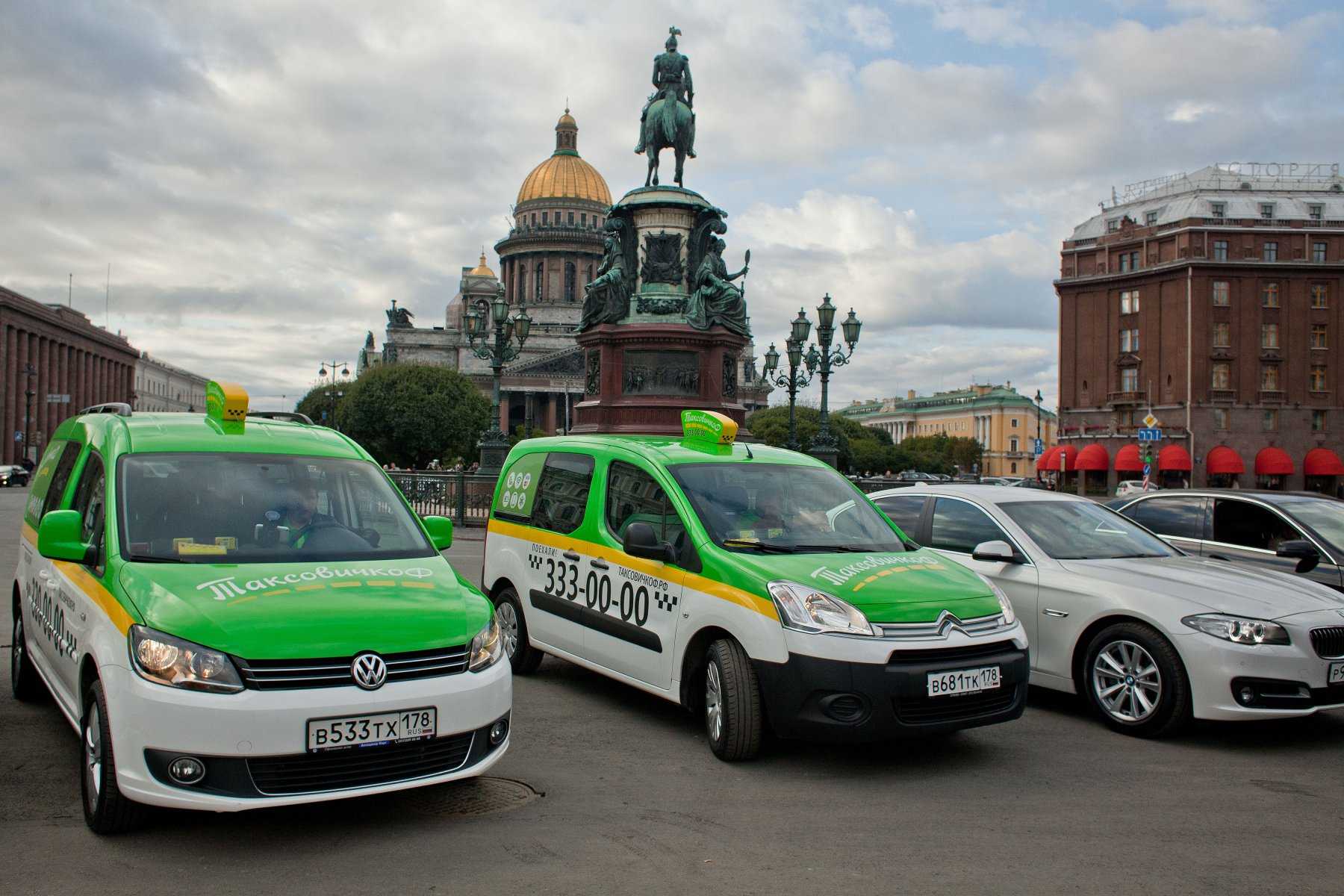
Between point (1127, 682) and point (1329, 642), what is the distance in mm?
1157

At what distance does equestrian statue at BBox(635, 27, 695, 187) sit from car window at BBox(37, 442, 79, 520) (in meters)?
21.0

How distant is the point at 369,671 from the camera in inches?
177

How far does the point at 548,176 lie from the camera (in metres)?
121

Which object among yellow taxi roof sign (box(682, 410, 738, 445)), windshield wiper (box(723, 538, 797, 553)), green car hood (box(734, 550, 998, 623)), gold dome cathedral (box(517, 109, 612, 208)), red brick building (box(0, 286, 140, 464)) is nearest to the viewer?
green car hood (box(734, 550, 998, 623))

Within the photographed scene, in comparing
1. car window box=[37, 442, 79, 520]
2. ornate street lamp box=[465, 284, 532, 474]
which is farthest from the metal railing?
car window box=[37, 442, 79, 520]

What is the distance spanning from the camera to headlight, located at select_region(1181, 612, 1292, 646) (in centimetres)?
644

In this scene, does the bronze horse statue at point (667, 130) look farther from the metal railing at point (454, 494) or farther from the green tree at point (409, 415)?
the green tree at point (409, 415)

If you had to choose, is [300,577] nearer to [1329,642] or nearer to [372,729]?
[372,729]

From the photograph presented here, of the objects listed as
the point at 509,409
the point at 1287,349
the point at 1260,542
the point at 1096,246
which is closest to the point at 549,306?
the point at 509,409

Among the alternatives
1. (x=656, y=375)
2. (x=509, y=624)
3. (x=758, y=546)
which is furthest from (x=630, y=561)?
(x=656, y=375)

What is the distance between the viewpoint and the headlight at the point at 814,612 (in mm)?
Answer: 5703

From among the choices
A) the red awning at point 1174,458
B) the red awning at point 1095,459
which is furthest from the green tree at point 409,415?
the red awning at point 1174,458

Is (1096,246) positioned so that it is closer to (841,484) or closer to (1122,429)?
(1122,429)

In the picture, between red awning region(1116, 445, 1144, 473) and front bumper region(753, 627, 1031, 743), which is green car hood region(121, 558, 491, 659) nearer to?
front bumper region(753, 627, 1031, 743)
